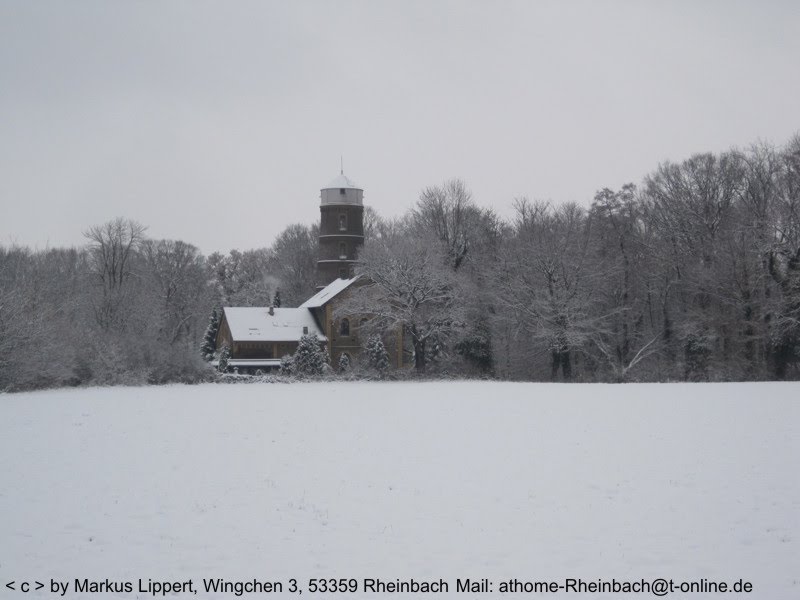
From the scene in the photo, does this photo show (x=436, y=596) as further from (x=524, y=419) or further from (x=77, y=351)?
(x=77, y=351)

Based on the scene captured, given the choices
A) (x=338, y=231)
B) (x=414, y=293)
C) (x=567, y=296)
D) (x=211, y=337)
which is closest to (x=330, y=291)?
(x=338, y=231)

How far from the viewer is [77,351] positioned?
3616cm

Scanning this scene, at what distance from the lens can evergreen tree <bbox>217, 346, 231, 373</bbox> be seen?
5675cm

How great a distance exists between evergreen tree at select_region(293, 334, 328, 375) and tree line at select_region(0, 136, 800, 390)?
12.4ft

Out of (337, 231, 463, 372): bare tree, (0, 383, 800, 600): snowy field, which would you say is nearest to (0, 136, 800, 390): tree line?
(337, 231, 463, 372): bare tree

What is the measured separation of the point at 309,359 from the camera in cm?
4716

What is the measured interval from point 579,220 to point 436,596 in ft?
169

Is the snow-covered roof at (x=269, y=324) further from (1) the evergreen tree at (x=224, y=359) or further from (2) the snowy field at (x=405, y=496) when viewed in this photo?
(2) the snowy field at (x=405, y=496)

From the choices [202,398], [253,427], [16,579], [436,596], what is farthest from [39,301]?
[436,596]

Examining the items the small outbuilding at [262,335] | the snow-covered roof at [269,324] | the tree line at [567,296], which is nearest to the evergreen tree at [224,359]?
the small outbuilding at [262,335]

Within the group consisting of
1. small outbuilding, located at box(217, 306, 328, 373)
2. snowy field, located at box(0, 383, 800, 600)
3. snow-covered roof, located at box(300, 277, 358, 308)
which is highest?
snow-covered roof, located at box(300, 277, 358, 308)

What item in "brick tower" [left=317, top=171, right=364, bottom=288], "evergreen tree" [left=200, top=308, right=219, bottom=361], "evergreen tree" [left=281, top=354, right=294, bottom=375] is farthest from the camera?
"evergreen tree" [left=200, top=308, right=219, bottom=361]

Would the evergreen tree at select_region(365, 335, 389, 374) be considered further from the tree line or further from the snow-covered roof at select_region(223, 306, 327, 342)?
the snow-covered roof at select_region(223, 306, 327, 342)

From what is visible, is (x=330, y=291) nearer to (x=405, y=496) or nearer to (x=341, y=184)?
(x=341, y=184)
